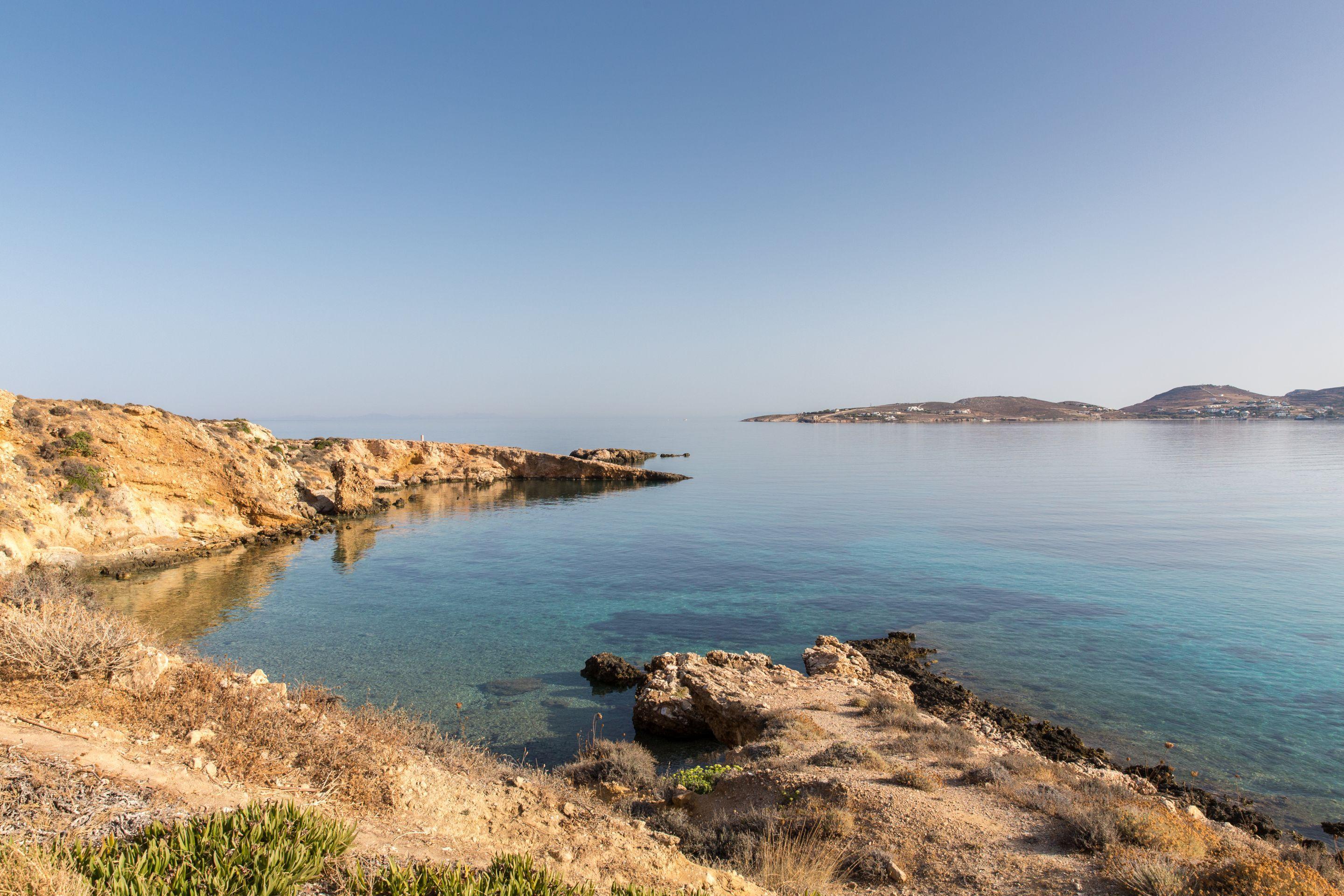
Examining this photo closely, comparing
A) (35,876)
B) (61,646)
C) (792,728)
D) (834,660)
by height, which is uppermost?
(61,646)

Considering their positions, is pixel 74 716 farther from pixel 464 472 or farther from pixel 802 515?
pixel 464 472

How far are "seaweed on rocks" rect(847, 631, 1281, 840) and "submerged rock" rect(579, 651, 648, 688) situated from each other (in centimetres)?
654

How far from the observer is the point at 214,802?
19.7 ft

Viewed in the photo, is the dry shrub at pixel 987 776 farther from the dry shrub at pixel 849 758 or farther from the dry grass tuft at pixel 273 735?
the dry grass tuft at pixel 273 735

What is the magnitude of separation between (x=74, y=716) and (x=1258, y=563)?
37.5 metres

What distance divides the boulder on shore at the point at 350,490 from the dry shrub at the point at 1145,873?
1814 inches

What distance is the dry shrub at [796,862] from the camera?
6555 mm

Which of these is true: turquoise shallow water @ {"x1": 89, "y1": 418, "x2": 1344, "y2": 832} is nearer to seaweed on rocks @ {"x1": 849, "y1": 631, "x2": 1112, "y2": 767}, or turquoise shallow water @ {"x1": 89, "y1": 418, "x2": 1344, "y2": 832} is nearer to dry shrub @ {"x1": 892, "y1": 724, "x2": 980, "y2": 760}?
seaweed on rocks @ {"x1": 849, "y1": 631, "x2": 1112, "y2": 767}

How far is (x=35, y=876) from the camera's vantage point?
3.89 m

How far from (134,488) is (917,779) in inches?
1395

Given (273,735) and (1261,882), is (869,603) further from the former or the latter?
(273,735)


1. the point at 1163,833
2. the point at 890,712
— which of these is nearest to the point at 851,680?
the point at 890,712

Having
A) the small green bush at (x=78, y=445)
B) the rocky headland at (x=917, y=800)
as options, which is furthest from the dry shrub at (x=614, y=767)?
the small green bush at (x=78, y=445)

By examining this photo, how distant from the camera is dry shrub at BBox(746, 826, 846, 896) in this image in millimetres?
6555
